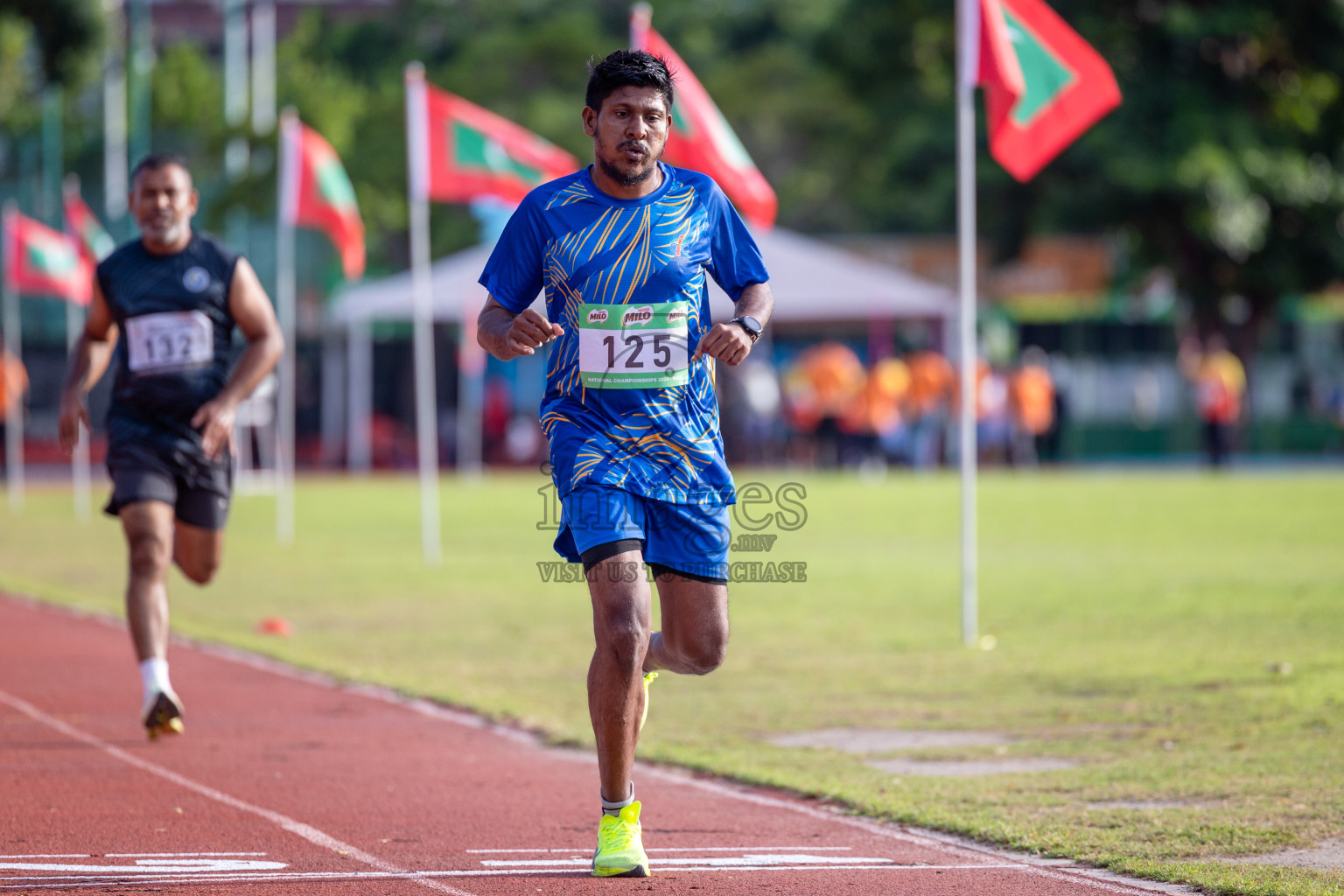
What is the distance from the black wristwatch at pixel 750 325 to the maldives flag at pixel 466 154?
11.6 metres

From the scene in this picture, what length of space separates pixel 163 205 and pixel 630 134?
10.4 feet

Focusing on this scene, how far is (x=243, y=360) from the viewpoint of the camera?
8109 millimetres

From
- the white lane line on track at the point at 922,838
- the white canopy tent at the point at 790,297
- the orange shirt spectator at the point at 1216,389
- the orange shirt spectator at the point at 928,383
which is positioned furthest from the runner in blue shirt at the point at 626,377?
the orange shirt spectator at the point at 928,383

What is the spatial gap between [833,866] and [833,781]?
147 cm

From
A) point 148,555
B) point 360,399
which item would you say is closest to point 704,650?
point 148,555

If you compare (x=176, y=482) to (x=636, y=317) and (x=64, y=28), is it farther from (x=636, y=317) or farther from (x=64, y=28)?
(x=64, y=28)

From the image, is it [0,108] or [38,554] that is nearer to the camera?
[38,554]

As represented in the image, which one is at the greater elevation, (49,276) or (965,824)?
(49,276)

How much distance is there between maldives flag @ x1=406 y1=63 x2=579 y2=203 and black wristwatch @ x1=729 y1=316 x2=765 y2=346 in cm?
1157

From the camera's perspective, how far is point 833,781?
6.95 metres

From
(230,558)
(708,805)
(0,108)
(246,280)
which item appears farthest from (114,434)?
(0,108)

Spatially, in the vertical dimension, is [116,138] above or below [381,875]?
above

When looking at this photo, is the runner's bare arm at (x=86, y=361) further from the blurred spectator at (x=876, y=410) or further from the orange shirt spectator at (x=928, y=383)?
the orange shirt spectator at (x=928, y=383)

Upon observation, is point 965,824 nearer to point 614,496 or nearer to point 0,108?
point 614,496
